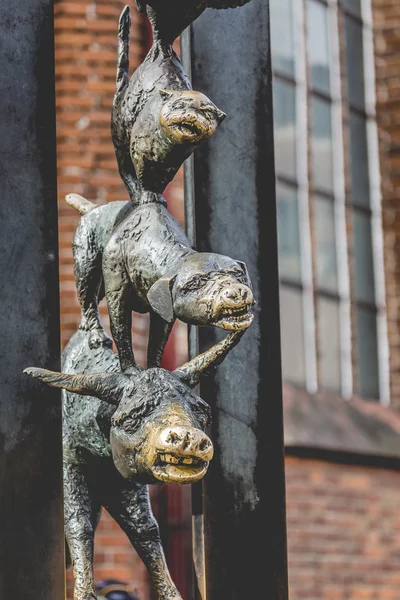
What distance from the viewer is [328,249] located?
7.66 meters

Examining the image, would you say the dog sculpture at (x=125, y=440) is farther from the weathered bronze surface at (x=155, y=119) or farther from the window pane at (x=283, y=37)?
the window pane at (x=283, y=37)

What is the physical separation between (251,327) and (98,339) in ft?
0.60

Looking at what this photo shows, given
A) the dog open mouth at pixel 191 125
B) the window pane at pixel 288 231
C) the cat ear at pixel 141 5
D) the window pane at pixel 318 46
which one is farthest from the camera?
the window pane at pixel 318 46

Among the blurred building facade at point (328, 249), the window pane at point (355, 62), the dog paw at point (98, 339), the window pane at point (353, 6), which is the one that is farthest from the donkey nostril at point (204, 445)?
the window pane at point (353, 6)

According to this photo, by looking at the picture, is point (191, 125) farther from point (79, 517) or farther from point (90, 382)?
point (79, 517)

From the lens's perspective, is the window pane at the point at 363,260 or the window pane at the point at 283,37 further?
the window pane at the point at 363,260

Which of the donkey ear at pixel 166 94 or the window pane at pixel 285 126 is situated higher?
the window pane at pixel 285 126

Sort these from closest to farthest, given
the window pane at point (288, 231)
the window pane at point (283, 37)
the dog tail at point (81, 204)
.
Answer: the dog tail at point (81, 204) < the window pane at point (288, 231) < the window pane at point (283, 37)

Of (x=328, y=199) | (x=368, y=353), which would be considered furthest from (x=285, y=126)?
(x=368, y=353)

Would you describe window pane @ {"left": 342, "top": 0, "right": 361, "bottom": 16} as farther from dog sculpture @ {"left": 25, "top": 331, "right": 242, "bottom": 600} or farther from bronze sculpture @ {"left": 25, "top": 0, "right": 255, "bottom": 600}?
dog sculpture @ {"left": 25, "top": 331, "right": 242, "bottom": 600}

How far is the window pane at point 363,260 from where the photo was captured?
7.84 metres

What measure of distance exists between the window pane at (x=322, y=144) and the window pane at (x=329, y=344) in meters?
0.65

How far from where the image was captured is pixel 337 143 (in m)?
7.82

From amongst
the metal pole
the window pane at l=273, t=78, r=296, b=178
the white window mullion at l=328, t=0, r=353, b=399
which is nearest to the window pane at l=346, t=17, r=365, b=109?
the white window mullion at l=328, t=0, r=353, b=399
